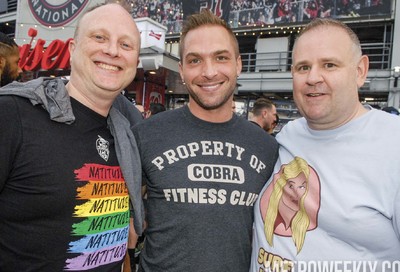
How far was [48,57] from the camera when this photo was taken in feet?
38.0

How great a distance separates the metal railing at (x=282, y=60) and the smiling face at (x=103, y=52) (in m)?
15.2

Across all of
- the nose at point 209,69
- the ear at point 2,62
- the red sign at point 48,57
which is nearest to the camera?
the nose at point 209,69

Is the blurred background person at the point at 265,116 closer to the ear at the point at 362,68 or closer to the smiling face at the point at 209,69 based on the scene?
the smiling face at the point at 209,69

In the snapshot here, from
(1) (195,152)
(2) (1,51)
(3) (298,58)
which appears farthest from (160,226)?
(2) (1,51)

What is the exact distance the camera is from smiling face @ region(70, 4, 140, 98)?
6.17ft

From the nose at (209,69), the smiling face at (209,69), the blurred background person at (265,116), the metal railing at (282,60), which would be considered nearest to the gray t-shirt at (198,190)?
the smiling face at (209,69)

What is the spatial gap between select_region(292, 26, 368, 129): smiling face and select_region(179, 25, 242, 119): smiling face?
531 millimetres

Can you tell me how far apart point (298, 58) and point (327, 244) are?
104cm

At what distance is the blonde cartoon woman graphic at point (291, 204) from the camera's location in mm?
1885

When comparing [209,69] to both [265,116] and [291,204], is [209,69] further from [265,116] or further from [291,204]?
[265,116]

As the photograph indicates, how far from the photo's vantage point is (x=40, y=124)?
1.59 m

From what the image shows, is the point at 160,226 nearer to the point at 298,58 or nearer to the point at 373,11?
the point at 298,58

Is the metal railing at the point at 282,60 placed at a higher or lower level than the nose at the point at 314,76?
higher

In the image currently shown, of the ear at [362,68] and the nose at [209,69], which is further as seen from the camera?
the nose at [209,69]
